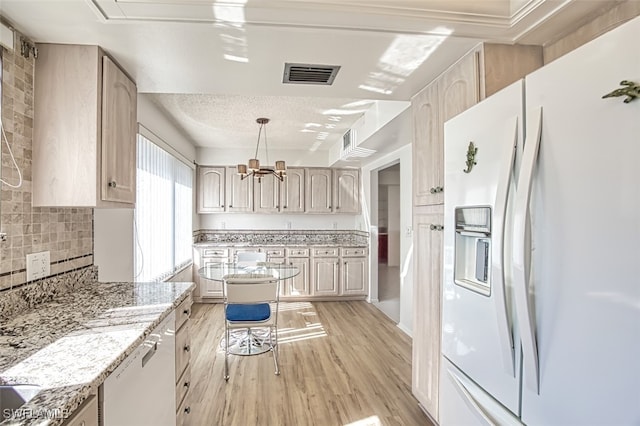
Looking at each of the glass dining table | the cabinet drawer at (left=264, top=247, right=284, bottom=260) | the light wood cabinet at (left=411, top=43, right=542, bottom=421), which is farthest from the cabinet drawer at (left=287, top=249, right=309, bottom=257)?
the light wood cabinet at (left=411, top=43, right=542, bottom=421)

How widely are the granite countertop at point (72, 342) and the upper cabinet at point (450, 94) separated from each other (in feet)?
5.18

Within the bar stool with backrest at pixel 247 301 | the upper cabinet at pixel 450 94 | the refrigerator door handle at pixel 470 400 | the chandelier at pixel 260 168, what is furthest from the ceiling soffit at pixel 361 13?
the chandelier at pixel 260 168

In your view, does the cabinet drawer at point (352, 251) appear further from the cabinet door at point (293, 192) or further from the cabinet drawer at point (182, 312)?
the cabinet drawer at point (182, 312)

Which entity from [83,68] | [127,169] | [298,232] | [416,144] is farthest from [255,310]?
[298,232]

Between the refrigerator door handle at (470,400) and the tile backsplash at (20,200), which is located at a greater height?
the tile backsplash at (20,200)

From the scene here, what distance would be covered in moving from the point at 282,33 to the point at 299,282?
4394 mm

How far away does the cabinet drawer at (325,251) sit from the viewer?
5.60 meters

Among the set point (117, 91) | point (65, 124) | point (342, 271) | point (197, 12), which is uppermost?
point (197, 12)

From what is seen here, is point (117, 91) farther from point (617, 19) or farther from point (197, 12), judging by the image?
point (617, 19)

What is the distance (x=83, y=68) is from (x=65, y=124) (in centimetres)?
31

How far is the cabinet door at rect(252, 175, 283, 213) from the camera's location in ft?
19.1

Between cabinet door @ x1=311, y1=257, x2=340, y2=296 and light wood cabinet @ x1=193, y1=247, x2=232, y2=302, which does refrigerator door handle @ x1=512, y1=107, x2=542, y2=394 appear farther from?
light wood cabinet @ x1=193, y1=247, x2=232, y2=302

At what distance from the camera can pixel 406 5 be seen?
1.56m

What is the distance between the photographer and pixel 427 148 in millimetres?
2309
